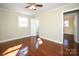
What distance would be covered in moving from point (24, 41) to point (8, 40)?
1.76ft

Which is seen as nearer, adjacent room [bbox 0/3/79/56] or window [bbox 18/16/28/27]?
adjacent room [bbox 0/3/79/56]

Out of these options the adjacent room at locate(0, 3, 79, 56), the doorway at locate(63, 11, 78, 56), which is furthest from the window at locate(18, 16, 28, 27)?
the doorway at locate(63, 11, 78, 56)

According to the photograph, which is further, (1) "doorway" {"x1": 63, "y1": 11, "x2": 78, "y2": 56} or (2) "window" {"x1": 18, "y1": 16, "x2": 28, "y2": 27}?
(2) "window" {"x1": 18, "y1": 16, "x2": 28, "y2": 27}

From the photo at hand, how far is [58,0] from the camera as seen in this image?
1120mm

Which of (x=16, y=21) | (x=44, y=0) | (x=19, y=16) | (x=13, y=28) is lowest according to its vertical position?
(x=13, y=28)

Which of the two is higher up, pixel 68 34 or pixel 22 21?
pixel 22 21

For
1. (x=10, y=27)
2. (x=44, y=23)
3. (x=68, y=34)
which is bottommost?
(x=68, y=34)

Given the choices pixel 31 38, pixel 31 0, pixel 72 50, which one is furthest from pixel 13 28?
pixel 72 50

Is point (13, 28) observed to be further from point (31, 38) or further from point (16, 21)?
point (31, 38)

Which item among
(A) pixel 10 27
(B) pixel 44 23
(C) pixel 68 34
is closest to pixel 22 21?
(A) pixel 10 27

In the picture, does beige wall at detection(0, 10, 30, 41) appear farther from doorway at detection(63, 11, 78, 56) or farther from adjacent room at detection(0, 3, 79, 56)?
doorway at detection(63, 11, 78, 56)

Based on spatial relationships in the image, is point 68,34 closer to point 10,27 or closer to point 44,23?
point 44,23

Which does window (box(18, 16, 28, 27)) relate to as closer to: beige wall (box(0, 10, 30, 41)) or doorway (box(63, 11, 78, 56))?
beige wall (box(0, 10, 30, 41))

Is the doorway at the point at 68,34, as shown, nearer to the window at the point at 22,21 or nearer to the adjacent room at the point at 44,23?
the adjacent room at the point at 44,23
